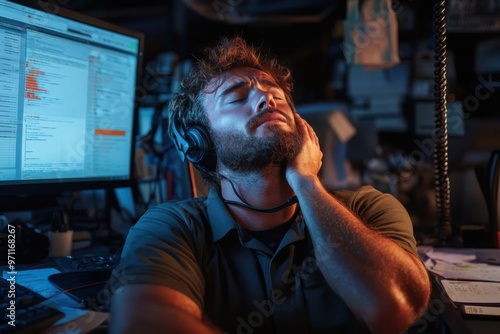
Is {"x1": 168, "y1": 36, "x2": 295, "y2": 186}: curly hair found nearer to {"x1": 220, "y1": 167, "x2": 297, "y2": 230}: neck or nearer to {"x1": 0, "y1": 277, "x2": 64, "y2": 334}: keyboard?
{"x1": 220, "y1": 167, "x2": 297, "y2": 230}: neck

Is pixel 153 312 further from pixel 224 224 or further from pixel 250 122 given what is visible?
pixel 250 122

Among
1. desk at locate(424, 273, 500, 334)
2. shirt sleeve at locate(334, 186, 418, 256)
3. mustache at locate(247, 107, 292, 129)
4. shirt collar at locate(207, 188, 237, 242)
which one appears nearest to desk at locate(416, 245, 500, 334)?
desk at locate(424, 273, 500, 334)

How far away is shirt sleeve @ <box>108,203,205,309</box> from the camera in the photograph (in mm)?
820

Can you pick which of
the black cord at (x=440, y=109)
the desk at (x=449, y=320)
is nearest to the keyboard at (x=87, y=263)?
the desk at (x=449, y=320)

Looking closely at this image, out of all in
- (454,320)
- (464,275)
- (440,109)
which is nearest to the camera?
(454,320)

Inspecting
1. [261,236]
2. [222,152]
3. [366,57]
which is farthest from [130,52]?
[366,57]

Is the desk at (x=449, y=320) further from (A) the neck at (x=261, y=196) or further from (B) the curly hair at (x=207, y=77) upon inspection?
(B) the curly hair at (x=207, y=77)

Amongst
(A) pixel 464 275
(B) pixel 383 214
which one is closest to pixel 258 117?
(B) pixel 383 214

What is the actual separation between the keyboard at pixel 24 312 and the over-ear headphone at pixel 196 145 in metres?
0.49

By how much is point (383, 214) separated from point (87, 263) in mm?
751

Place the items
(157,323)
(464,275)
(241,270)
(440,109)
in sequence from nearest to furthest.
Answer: (157,323) → (241,270) → (464,275) → (440,109)

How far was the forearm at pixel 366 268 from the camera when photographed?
0.82 meters

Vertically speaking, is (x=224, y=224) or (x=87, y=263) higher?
(x=224, y=224)

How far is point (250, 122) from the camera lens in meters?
1.08
